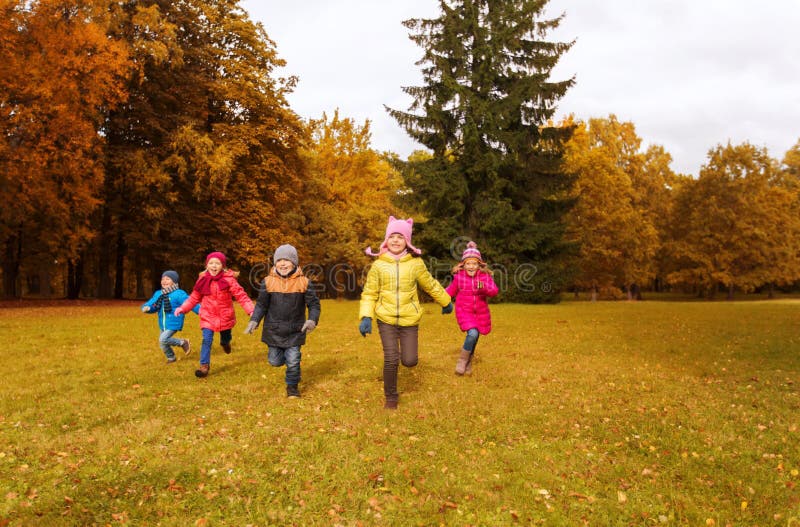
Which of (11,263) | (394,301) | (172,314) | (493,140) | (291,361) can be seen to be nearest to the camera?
(394,301)

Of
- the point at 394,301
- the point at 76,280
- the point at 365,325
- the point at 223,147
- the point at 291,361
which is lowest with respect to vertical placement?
the point at 291,361

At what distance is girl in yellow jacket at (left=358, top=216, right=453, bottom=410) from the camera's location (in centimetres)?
700

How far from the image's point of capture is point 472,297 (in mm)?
8945

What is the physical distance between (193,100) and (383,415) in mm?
28730

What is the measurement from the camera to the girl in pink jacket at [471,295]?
8867mm

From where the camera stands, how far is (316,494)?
4.39m

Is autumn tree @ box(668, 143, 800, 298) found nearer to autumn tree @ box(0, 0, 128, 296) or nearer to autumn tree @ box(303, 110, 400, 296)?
autumn tree @ box(303, 110, 400, 296)

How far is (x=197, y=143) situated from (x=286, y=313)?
2217 centimetres

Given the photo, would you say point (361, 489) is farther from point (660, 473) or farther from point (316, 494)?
point (660, 473)

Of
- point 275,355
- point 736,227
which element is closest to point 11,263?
point 275,355

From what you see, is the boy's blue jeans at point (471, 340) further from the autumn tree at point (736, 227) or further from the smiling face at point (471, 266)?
the autumn tree at point (736, 227)

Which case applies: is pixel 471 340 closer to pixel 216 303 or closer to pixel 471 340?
pixel 471 340

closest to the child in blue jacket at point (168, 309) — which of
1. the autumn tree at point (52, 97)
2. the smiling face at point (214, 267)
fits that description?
the smiling face at point (214, 267)

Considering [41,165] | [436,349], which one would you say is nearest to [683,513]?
[436,349]
